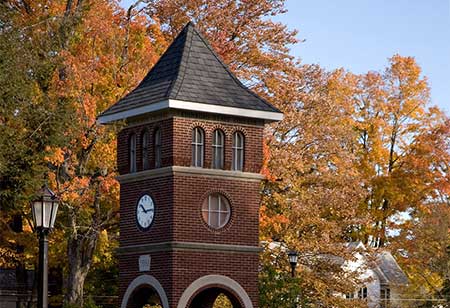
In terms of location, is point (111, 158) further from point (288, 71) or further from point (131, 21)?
point (288, 71)

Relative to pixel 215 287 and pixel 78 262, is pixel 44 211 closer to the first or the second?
pixel 215 287

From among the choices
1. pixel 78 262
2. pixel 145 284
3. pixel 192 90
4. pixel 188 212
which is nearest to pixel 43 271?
pixel 188 212

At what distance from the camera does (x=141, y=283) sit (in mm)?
30188

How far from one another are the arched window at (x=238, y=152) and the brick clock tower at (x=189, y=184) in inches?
1.0

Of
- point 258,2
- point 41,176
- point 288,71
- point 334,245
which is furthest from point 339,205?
point 41,176

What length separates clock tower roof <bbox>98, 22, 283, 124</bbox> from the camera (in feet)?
98.3

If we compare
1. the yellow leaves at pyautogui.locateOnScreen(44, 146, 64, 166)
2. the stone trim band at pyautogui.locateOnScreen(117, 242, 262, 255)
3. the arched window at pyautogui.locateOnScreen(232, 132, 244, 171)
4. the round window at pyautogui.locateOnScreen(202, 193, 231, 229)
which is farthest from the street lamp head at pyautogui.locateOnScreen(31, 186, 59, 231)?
the yellow leaves at pyautogui.locateOnScreen(44, 146, 64, 166)

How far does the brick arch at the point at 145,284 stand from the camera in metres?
A: 29.3

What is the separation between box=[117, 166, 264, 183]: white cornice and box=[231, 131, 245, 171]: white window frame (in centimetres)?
25

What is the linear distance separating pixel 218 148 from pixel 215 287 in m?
3.44

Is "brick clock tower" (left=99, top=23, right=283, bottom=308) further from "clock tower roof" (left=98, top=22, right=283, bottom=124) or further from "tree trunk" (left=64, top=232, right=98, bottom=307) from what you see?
"tree trunk" (left=64, top=232, right=98, bottom=307)

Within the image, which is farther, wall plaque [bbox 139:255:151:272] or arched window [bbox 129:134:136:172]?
arched window [bbox 129:134:136:172]

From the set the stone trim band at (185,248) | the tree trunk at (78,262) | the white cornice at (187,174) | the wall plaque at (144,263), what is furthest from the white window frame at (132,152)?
the tree trunk at (78,262)

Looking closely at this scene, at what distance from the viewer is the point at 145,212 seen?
30.3 metres
